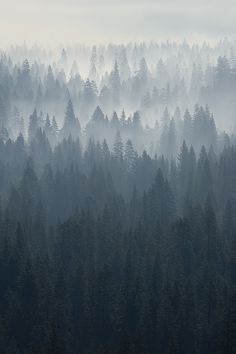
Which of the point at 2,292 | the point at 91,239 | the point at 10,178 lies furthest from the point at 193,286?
the point at 10,178

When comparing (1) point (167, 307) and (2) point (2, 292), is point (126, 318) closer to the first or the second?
(1) point (167, 307)

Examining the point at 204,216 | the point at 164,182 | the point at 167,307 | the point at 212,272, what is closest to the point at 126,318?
the point at 167,307

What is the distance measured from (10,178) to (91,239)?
37.6 m

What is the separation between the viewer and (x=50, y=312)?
9544 centimetres

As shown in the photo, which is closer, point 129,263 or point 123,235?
point 129,263

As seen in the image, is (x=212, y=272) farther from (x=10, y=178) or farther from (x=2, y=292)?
(x=10, y=178)

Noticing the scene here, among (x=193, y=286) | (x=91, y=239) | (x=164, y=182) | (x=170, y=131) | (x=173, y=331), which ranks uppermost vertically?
(x=170, y=131)

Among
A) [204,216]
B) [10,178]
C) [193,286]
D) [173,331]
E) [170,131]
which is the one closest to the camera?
[173,331]

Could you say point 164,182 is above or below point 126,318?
above

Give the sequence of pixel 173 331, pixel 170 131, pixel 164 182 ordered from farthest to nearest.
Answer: pixel 170 131
pixel 164 182
pixel 173 331

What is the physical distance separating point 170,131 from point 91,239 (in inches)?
2250

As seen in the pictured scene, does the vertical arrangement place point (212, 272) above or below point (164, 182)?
below

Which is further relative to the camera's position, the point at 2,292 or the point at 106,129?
the point at 106,129

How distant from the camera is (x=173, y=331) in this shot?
90625mm
